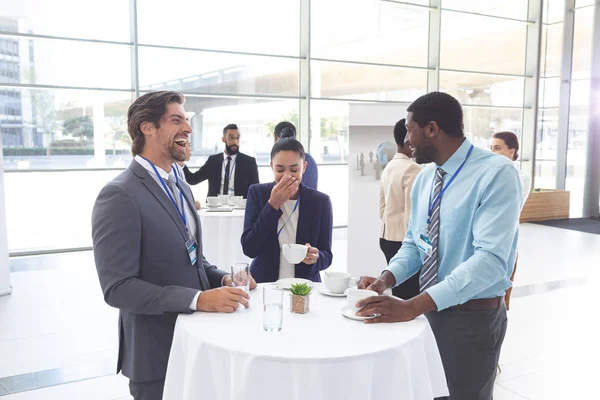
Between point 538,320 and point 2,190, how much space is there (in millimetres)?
5460

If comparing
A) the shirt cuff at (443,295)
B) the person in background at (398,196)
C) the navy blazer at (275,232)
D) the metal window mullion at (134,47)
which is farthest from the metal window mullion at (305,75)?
the shirt cuff at (443,295)

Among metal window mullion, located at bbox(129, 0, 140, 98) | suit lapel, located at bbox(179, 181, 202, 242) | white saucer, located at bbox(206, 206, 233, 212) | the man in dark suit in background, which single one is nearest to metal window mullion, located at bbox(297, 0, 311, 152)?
metal window mullion, located at bbox(129, 0, 140, 98)

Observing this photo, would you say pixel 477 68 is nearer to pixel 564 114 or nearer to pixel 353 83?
pixel 564 114

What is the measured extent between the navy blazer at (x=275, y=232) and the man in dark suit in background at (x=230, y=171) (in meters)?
2.95

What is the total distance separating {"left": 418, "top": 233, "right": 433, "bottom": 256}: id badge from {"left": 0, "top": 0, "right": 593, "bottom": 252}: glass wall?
662 centimetres

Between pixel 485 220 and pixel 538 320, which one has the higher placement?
pixel 485 220

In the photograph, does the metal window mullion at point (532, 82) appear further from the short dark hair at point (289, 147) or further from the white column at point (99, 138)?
the short dark hair at point (289, 147)

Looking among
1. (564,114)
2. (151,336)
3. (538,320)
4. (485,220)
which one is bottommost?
(538,320)

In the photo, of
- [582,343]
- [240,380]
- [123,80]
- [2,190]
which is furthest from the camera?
[123,80]

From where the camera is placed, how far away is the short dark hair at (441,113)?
2.06 metres

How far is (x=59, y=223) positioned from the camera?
8336 millimetres

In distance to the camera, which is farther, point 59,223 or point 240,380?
point 59,223

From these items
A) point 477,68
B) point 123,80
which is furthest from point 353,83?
point 123,80

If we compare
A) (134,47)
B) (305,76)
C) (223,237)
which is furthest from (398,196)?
(305,76)
